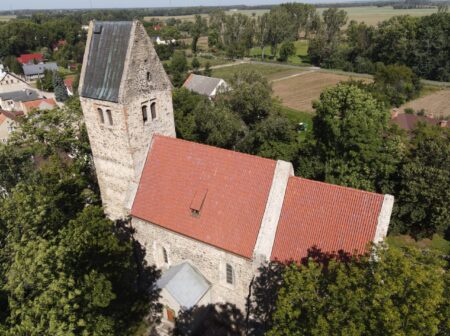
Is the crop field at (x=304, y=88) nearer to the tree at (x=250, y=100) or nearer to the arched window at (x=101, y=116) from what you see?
the tree at (x=250, y=100)

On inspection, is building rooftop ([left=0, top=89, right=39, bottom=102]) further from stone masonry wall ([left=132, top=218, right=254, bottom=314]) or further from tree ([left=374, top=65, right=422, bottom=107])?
tree ([left=374, top=65, right=422, bottom=107])

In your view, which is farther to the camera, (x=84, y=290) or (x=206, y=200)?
(x=206, y=200)

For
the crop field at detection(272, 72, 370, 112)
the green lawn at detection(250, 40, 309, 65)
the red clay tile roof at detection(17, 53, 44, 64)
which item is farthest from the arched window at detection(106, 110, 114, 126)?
the red clay tile roof at detection(17, 53, 44, 64)

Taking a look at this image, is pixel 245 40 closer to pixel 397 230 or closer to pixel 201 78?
pixel 201 78

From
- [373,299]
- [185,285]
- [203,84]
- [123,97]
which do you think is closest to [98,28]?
[123,97]

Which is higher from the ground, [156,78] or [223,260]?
[156,78]

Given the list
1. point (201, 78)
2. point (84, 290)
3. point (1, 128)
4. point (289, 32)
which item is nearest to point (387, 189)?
point (84, 290)

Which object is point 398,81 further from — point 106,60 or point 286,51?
point 106,60
